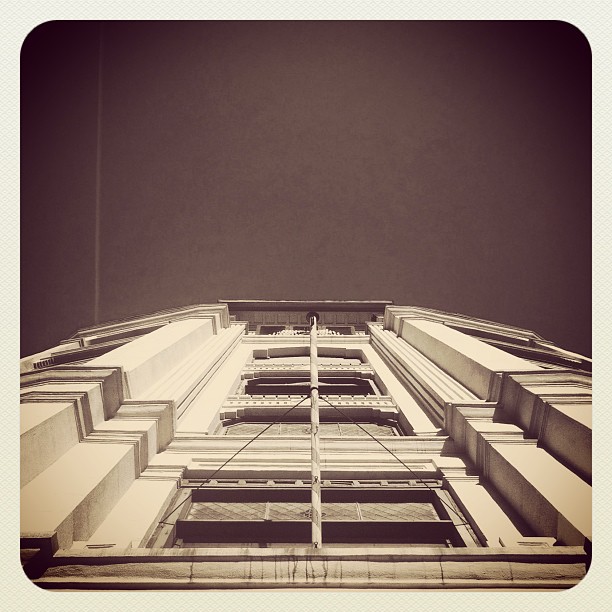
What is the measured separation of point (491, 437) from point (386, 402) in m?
4.35

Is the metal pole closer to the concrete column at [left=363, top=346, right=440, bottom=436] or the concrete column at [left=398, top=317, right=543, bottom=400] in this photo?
the concrete column at [left=363, top=346, right=440, bottom=436]

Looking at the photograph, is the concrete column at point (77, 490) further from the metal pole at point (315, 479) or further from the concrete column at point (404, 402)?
the concrete column at point (404, 402)

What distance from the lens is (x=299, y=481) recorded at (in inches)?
288

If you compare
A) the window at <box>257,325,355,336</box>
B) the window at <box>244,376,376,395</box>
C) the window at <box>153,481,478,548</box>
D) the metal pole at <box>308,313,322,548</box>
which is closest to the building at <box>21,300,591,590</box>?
the window at <box>153,481,478,548</box>

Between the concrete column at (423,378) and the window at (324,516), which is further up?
the concrete column at (423,378)

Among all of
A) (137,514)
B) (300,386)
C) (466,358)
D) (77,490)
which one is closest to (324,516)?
(137,514)

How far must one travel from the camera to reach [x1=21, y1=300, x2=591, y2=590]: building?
4305 mm

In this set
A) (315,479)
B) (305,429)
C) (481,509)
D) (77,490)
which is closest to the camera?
(315,479)

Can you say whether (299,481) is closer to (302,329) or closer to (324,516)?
(324,516)

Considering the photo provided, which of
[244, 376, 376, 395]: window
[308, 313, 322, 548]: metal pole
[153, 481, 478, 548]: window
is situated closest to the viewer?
[308, 313, 322, 548]: metal pole

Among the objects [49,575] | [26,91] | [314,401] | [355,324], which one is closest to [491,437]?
[314,401]

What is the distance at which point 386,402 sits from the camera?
11.3 meters

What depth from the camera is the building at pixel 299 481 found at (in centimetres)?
430

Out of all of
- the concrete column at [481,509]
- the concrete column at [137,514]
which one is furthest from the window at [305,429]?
the concrete column at [137,514]
